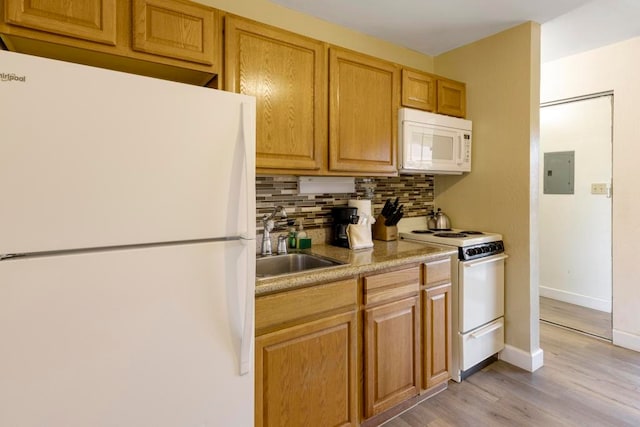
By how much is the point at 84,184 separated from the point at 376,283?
1.31 meters

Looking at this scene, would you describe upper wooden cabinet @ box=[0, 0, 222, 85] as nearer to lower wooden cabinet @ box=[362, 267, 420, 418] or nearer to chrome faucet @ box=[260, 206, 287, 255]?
chrome faucet @ box=[260, 206, 287, 255]

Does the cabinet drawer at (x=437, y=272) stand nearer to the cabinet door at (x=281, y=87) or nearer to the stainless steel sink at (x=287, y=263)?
the stainless steel sink at (x=287, y=263)

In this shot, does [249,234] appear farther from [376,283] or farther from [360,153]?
[360,153]

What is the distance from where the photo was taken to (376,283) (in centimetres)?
174

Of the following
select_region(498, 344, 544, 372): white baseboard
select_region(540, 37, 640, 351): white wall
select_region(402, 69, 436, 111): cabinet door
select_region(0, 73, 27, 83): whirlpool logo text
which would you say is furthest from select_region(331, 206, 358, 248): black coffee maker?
select_region(540, 37, 640, 351): white wall

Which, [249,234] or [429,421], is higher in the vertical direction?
[249,234]

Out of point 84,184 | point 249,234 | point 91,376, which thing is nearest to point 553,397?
point 249,234

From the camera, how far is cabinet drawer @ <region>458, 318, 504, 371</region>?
219 centimetres

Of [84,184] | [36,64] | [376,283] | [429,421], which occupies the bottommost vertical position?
[429,421]

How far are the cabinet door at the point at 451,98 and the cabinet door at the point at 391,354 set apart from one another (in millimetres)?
1476

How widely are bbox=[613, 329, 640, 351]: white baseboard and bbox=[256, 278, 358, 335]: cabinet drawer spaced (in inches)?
98.8

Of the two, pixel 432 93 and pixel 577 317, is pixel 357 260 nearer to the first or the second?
pixel 432 93

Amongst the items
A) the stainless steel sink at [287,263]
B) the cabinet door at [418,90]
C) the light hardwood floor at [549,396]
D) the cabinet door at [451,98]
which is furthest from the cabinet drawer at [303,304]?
the cabinet door at [451,98]

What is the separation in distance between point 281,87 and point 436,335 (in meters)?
1.67
